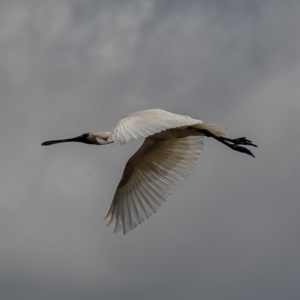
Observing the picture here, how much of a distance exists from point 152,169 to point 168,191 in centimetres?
44

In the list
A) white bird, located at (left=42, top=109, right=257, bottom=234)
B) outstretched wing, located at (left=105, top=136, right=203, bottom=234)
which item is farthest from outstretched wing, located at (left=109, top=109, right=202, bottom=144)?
outstretched wing, located at (left=105, top=136, right=203, bottom=234)

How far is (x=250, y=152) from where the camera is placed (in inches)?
586

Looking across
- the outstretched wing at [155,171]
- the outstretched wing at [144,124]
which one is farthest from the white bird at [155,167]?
the outstretched wing at [144,124]

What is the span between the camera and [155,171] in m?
15.3

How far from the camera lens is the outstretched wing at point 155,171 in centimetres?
1508

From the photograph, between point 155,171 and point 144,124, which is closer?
point 144,124

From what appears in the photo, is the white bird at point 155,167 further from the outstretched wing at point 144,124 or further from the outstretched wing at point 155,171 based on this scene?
the outstretched wing at point 144,124

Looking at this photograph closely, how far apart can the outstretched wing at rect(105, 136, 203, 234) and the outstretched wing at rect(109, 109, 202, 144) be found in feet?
6.81

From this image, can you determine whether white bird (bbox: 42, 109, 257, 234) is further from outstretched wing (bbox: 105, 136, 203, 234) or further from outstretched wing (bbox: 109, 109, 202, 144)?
outstretched wing (bbox: 109, 109, 202, 144)

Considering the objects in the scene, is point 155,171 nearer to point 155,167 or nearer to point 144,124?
point 155,167

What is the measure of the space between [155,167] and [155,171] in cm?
6

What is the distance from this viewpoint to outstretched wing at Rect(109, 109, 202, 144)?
11398mm

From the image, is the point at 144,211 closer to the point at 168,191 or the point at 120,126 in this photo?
the point at 168,191

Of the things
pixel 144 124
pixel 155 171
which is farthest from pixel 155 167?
pixel 144 124
